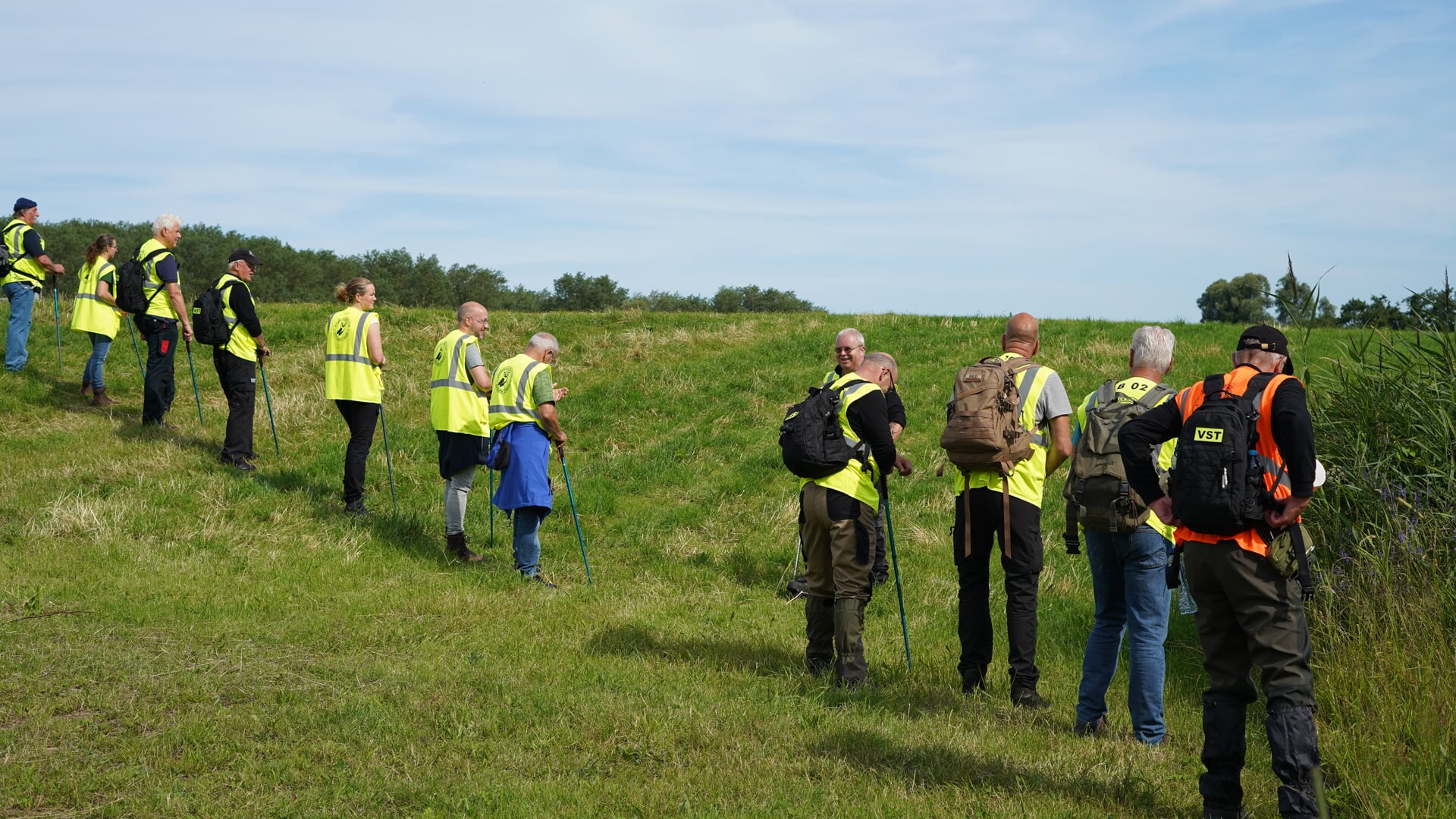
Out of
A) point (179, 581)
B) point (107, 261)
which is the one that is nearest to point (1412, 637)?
point (179, 581)

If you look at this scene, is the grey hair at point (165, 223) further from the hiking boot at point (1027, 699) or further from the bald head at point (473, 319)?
the hiking boot at point (1027, 699)

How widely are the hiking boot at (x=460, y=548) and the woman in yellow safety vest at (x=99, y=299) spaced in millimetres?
6708

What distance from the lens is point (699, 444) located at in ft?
46.9

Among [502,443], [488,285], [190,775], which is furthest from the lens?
[488,285]

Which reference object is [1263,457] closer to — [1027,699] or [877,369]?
[1027,699]

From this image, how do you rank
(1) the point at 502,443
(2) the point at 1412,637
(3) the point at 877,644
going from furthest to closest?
(1) the point at 502,443 < (3) the point at 877,644 < (2) the point at 1412,637

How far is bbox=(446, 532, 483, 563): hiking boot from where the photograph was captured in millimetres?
10117

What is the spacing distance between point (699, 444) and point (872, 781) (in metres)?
9.11

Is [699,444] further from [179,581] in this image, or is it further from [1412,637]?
[1412,637]

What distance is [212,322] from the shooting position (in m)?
11.5

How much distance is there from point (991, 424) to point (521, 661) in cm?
336

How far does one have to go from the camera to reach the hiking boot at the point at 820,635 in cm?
722

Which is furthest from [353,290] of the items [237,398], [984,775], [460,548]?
[984,775]

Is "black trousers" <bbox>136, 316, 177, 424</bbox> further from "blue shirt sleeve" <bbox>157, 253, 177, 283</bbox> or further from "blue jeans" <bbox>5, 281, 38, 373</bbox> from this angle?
"blue jeans" <bbox>5, 281, 38, 373</bbox>
